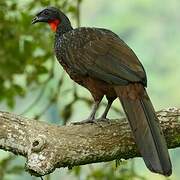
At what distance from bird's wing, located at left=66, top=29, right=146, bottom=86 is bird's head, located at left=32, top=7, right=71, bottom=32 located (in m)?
0.50

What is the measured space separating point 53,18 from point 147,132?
5.44 ft

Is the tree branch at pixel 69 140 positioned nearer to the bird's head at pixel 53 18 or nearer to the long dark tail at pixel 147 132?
the long dark tail at pixel 147 132

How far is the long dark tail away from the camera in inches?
170

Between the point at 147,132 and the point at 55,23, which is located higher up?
the point at 55,23

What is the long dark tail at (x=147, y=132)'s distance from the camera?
4.32 m

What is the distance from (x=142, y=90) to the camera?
16.0 feet

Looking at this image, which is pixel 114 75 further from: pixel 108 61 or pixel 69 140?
pixel 69 140

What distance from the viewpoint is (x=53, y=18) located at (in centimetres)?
576

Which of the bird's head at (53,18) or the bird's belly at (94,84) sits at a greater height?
the bird's head at (53,18)

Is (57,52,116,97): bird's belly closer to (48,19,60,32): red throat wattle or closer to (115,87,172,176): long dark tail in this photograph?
(115,87,172,176): long dark tail

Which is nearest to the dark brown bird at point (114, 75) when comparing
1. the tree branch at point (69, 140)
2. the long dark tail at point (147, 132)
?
the long dark tail at point (147, 132)

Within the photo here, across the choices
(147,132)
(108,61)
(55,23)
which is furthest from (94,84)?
(55,23)

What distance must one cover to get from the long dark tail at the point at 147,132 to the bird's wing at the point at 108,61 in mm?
105

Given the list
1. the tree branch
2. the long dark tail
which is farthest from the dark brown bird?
the tree branch
